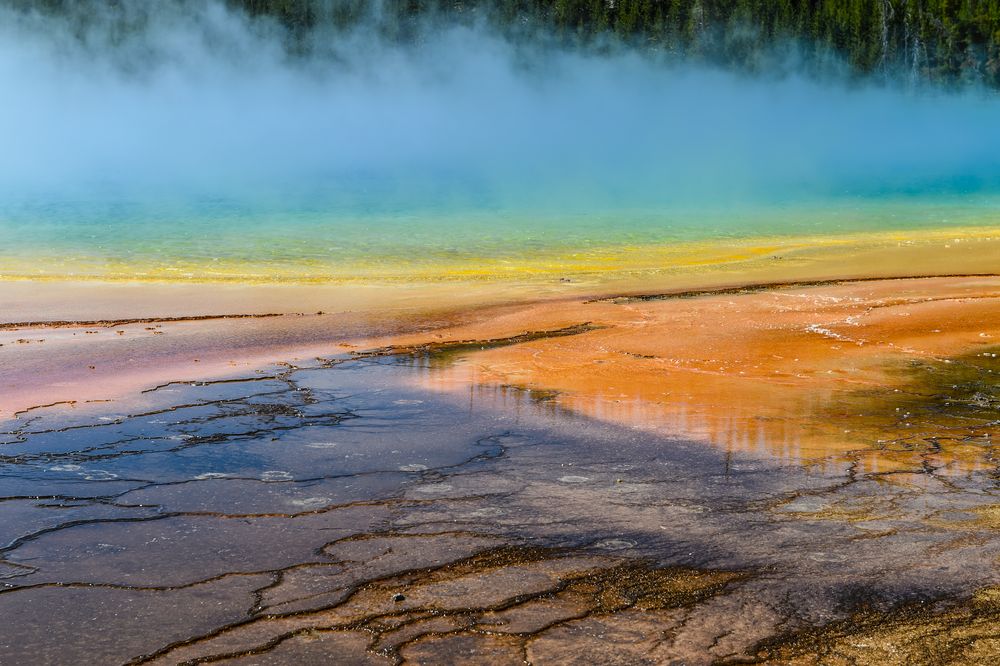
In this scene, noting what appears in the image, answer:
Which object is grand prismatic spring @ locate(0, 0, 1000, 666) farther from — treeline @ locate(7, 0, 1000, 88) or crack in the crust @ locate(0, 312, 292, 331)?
treeline @ locate(7, 0, 1000, 88)

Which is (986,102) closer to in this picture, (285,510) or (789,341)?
(789,341)

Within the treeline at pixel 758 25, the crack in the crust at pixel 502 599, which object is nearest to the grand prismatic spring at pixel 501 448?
the crack in the crust at pixel 502 599

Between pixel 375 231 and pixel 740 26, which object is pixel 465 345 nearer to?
pixel 375 231

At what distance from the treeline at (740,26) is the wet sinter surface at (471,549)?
66.0m

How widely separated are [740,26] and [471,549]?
2751 inches

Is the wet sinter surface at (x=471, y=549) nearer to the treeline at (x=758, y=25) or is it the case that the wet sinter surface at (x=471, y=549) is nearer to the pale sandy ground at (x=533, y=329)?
the pale sandy ground at (x=533, y=329)

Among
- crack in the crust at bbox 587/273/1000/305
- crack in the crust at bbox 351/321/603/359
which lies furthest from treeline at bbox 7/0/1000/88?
crack in the crust at bbox 351/321/603/359

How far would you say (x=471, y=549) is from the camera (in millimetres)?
4441

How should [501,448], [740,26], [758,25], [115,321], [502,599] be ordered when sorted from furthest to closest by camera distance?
1. [740,26]
2. [758,25]
3. [115,321]
4. [501,448]
5. [502,599]

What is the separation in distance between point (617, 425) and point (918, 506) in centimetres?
201

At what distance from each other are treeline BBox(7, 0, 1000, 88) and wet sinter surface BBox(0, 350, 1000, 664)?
6603 cm

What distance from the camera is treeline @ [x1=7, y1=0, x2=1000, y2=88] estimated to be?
65.2 m

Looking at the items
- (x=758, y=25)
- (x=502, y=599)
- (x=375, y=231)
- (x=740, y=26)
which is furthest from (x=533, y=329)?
(x=740, y=26)

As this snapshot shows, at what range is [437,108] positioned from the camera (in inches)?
2630
